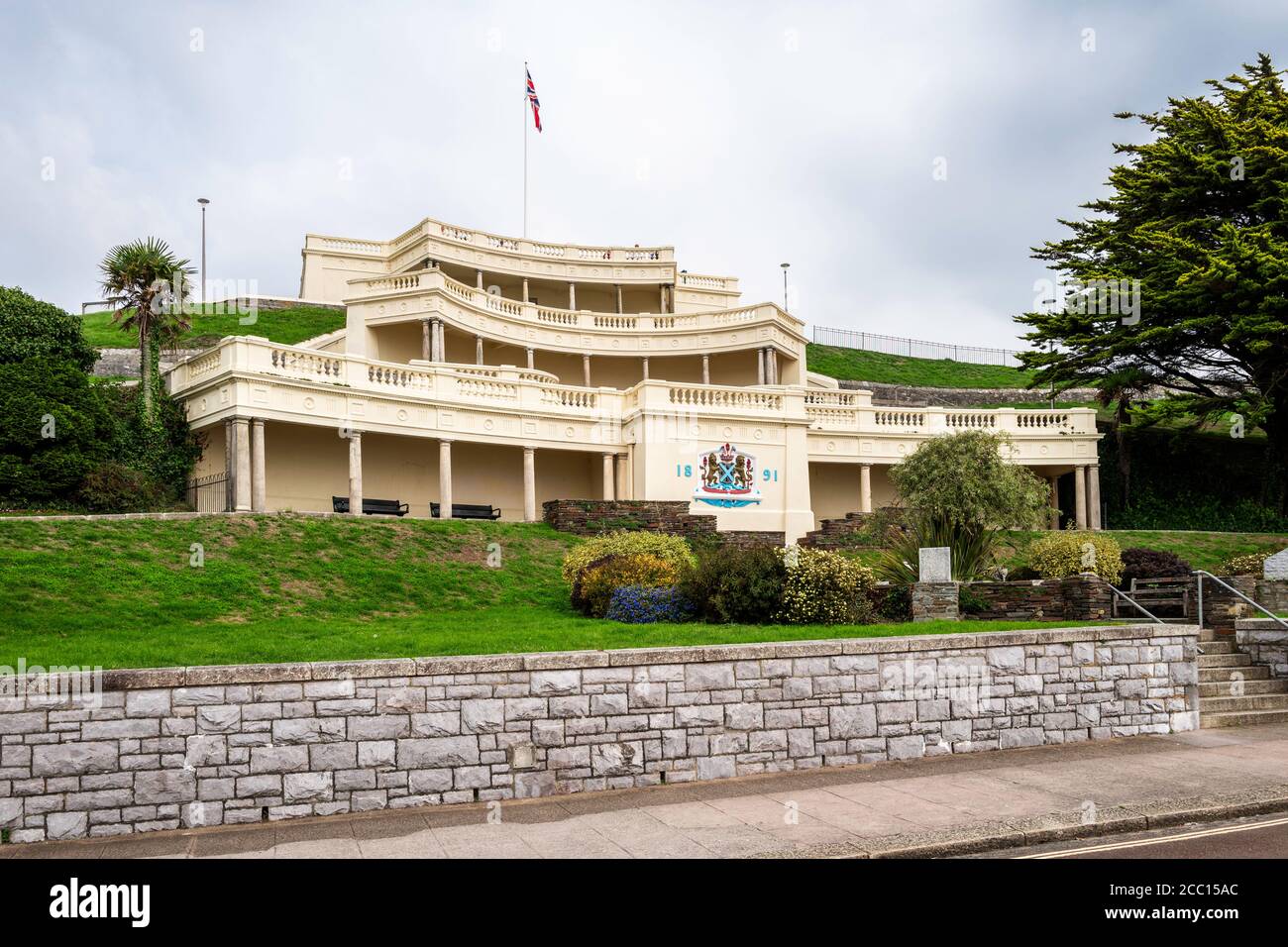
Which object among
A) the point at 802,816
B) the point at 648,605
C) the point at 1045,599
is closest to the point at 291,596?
the point at 648,605

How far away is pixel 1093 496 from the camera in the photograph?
34.7 meters

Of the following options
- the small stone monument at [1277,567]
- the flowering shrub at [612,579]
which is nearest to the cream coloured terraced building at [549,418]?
the flowering shrub at [612,579]

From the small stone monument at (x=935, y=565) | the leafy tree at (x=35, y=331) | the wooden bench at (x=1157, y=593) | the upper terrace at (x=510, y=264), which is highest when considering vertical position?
the upper terrace at (x=510, y=264)

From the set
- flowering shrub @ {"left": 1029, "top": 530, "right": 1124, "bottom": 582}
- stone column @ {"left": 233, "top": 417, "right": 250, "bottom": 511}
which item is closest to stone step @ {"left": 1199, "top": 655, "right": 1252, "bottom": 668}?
flowering shrub @ {"left": 1029, "top": 530, "right": 1124, "bottom": 582}

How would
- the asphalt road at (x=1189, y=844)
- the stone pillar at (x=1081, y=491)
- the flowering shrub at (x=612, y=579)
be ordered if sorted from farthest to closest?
the stone pillar at (x=1081, y=491) → the flowering shrub at (x=612, y=579) → the asphalt road at (x=1189, y=844)

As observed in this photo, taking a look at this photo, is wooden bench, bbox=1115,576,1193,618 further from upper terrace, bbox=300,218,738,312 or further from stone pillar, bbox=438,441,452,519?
upper terrace, bbox=300,218,738,312

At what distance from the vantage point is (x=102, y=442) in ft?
81.4

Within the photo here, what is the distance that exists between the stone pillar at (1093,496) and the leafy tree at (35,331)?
109 feet

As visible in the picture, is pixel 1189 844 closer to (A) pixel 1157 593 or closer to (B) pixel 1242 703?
(B) pixel 1242 703

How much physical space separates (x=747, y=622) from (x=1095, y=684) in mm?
5078

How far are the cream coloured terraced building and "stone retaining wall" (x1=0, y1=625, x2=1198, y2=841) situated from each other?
16.4 meters

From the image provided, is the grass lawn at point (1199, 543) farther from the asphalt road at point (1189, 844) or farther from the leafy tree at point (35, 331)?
the leafy tree at point (35, 331)

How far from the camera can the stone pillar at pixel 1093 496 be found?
34531 mm

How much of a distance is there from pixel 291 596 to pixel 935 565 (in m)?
11.3
